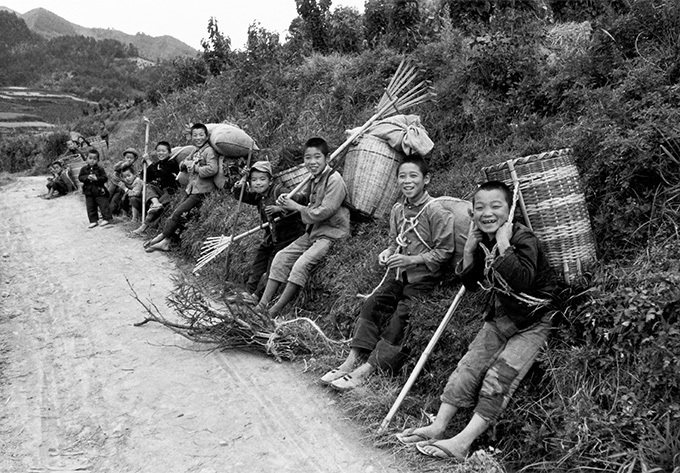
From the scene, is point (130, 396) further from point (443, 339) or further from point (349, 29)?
point (349, 29)

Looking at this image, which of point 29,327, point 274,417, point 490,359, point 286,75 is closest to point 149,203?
point 286,75

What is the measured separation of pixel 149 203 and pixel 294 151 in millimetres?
3493

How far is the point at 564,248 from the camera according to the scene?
3506mm

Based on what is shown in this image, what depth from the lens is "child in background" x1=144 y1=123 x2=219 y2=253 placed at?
26.2 ft

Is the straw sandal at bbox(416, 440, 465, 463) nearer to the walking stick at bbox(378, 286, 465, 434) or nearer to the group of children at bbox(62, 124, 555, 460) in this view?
the group of children at bbox(62, 124, 555, 460)

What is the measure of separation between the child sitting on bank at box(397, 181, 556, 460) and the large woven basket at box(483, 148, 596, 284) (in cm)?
13

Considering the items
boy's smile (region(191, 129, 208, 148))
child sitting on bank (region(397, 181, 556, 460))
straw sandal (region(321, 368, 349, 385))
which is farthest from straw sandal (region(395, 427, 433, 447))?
boy's smile (region(191, 129, 208, 148))

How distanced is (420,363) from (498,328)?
1.74 ft

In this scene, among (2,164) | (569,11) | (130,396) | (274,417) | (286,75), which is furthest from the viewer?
(2,164)

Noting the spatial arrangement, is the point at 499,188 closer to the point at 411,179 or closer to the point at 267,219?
the point at 411,179

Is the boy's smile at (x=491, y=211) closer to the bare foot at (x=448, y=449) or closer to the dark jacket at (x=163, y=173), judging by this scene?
the bare foot at (x=448, y=449)

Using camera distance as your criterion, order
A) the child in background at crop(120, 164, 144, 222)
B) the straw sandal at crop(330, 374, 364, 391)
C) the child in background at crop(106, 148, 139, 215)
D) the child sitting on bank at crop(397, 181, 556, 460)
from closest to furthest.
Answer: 1. the child sitting on bank at crop(397, 181, 556, 460)
2. the straw sandal at crop(330, 374, 364, 391)
3. the child in background at crop(120, 164, 144, 222)
4. the child in background at crop(106, 148, 139, 215)

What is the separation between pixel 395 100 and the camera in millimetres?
6285

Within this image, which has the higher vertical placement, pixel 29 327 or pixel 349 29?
pixel 349 29
